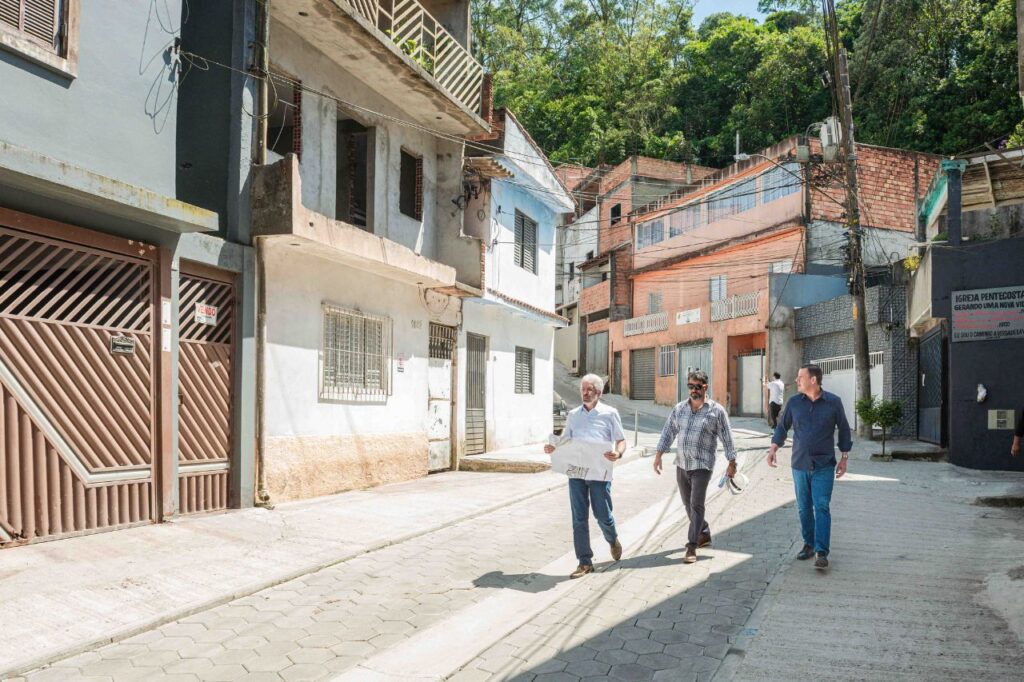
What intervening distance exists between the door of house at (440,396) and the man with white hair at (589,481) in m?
7.72

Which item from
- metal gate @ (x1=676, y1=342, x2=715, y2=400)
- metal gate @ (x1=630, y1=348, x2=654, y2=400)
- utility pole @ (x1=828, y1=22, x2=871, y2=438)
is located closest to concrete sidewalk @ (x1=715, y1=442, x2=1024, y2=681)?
utility pole @ (x1=828, y1=22, x2=871, y2=438)

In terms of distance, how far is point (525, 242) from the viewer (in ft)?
60.7

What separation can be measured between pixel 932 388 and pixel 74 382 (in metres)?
17.4

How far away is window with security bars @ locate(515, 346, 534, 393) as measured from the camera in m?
18.3

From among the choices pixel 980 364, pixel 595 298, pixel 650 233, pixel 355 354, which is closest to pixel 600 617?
pixel 355 354

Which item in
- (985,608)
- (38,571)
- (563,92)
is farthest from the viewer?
(563,92)

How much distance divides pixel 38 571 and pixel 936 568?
23.3 feet

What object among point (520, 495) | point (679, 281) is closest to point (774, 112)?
point (679, 281)

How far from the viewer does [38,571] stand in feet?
19.7

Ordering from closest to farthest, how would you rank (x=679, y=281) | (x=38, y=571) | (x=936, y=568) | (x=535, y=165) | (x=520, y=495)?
(x=38, y=571), (x=936, y=568), (x=520, y=495), (x=535, y=165), (x=679, y=281)

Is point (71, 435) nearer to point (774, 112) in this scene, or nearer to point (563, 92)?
point (774, 112)

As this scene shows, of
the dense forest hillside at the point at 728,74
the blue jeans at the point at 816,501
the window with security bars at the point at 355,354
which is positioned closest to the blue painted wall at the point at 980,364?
the blue jeans at the point at 816,501

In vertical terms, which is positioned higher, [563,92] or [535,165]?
[563,92]

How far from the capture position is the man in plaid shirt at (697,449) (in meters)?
6.79
